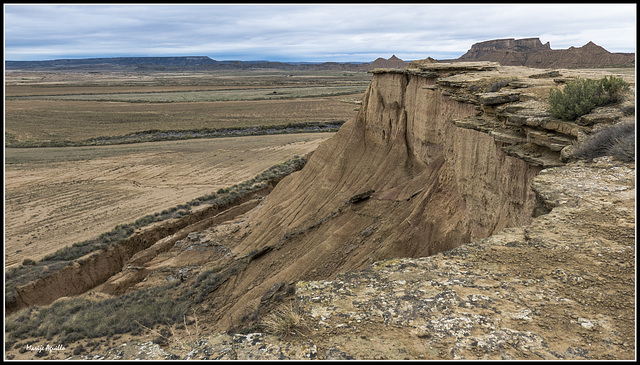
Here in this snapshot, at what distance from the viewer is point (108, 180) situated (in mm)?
30359

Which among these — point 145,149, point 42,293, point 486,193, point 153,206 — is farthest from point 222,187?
point 486,193

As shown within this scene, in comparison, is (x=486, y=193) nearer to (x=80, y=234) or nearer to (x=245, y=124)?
(x=80, y=234)

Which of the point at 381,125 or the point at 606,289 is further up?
the point at 381,125

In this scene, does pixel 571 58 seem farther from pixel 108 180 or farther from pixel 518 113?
pixel 518 113

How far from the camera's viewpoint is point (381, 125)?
742 inches

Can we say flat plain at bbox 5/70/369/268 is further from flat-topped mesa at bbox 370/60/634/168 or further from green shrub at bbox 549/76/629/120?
green shrub at bbox 549/76/629/120

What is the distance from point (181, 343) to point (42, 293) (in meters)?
14.8

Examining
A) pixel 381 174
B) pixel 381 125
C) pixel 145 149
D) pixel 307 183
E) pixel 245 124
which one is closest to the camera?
pixel 381 174

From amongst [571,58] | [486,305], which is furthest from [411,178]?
[571,58]

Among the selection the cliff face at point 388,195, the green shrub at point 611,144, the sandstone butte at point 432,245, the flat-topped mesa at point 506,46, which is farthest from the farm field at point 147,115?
the flat-topped mesa at point 506,46

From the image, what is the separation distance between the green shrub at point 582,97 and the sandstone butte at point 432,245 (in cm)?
42

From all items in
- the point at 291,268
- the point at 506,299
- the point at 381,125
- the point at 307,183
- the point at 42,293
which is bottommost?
the point at 42,293

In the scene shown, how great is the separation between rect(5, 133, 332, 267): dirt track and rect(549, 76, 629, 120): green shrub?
817 inches

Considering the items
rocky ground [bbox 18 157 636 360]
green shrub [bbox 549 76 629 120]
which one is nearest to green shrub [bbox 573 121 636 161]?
green shrub [bbox 549 76 629 120]
